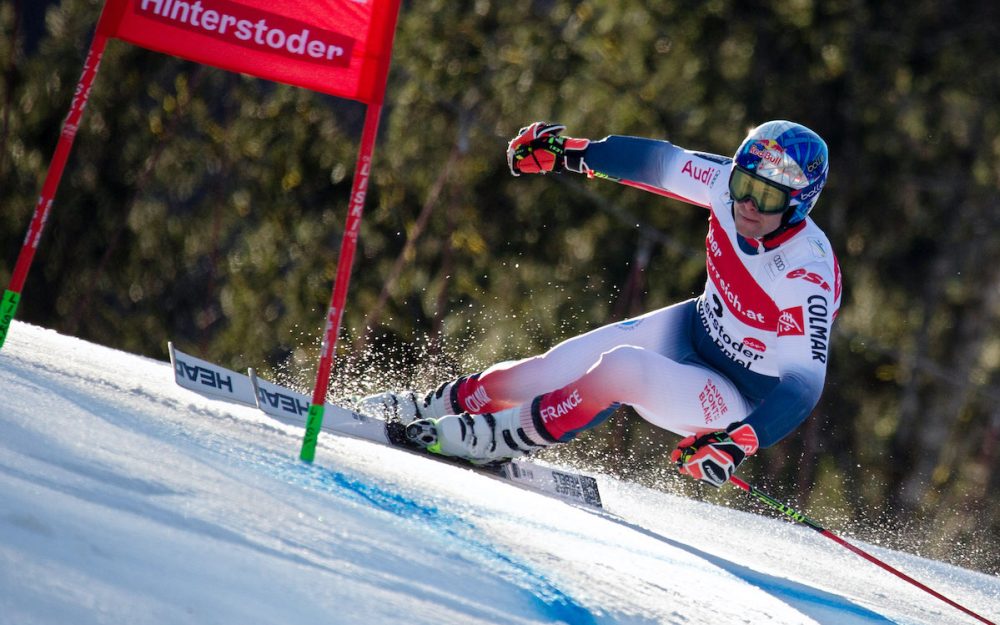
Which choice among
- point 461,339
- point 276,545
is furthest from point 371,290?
point 276,545

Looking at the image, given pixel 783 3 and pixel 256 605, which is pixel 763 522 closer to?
pixel 256 605

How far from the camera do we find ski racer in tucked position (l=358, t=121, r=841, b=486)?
4012mm

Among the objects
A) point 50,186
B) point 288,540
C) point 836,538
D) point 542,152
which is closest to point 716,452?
point 836,538

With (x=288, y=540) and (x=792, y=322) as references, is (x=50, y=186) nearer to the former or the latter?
(x=288, y=540)

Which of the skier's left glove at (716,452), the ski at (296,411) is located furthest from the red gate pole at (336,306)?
the skier's left glove at (716,452)

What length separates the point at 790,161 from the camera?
4.13 m

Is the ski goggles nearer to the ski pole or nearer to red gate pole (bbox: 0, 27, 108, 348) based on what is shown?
the ski pole

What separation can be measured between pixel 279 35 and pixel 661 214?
28.8 feet

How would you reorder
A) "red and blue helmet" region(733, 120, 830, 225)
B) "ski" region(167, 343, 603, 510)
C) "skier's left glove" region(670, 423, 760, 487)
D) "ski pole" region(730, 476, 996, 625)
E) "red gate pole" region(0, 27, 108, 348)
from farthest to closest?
"ski" region(167, 343, 603, 510), "red and blue helmet" region(733, 120, 830, 225), "ski pole" region(730, 476, 996, 625), "skier's left glove" region(670, 423, 760, 487), "red gate pole" region(0, 27, 108, 348)

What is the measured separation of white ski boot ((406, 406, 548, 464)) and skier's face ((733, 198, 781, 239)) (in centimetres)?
98

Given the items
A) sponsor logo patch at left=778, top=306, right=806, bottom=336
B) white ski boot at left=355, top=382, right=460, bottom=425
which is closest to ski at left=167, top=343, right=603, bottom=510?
white ski boot at left=355, top=382, right=460, bottom=425

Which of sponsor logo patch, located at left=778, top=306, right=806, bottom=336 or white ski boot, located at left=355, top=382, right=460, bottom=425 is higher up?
sponsor logo patch, located at left=778, top=306, right=806, bottom=336

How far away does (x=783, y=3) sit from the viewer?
39.8 ft

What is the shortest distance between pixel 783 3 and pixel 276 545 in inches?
424
